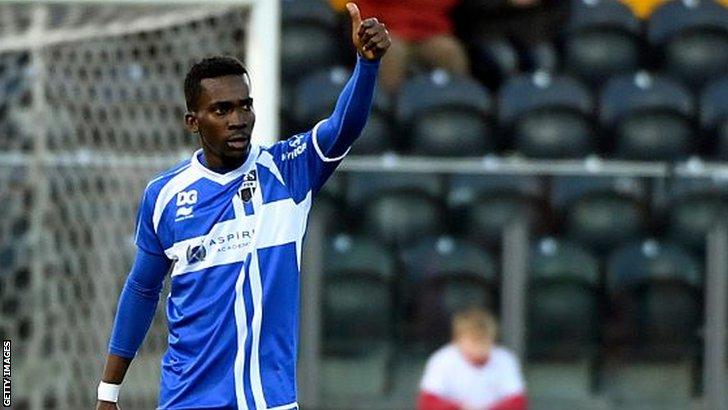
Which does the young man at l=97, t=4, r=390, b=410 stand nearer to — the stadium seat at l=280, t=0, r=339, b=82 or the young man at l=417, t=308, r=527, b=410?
the young man at l=417, t=308, r=527, b=410

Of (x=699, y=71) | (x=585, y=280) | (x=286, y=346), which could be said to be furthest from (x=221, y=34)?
(x=699, y=71)

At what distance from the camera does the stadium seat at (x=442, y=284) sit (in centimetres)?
777

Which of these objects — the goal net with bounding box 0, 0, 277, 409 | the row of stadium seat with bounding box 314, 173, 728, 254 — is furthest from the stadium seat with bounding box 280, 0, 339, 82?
the goal net with bounding box 0, 0, 277, 409

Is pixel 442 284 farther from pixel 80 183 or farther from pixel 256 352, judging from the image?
pixel 256 352

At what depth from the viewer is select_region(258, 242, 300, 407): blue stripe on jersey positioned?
13.3 feet

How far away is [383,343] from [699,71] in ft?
8.69

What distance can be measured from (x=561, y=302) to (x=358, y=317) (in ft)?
3.16

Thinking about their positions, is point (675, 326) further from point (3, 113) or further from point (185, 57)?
point (3, 113)

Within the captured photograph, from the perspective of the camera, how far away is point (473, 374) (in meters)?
7.62

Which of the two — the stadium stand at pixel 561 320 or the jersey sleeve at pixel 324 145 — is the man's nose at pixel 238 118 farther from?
the stadium stand at pixel 561 320

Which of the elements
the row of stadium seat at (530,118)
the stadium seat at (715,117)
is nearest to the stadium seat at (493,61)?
the row of stadium seat at (530,118)

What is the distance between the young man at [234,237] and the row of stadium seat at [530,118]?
4241 millimetres

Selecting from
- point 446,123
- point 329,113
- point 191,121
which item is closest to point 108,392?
point 191,121

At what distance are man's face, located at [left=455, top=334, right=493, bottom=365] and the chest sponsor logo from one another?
11.8 feet
